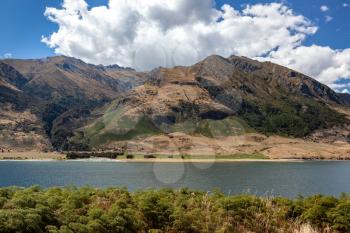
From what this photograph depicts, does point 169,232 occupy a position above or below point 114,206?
below

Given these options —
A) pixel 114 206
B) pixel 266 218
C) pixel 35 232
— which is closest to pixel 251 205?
pixel 266 218

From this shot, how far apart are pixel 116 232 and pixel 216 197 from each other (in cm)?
1225

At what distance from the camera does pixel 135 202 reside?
32.2 metres

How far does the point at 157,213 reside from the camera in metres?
29.4

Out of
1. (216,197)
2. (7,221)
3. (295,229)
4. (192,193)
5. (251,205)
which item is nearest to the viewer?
(7,221)

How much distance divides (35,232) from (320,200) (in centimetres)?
2218

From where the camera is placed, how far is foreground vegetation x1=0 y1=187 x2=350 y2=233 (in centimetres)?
2450

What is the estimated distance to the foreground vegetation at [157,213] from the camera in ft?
80.4

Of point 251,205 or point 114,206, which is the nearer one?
point 114,206

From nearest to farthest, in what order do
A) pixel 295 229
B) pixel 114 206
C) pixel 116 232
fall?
pixel 116 232 → pixel 114 206 → pixel 295 229

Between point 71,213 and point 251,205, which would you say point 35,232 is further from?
point 251,205

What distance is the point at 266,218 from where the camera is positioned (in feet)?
104

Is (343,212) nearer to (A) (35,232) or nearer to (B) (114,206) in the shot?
(B) (114,206)

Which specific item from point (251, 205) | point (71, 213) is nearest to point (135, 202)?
point (71, 213)
